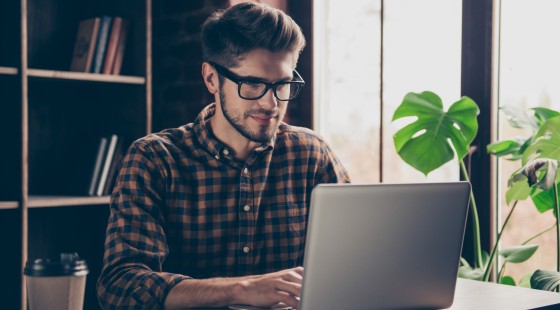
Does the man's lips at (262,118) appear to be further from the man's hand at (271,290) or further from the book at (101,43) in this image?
the book at (101,43)

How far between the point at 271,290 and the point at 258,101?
61 centimetres

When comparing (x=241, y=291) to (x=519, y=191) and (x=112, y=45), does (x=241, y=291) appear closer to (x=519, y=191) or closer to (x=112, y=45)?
(x=519, y=191)

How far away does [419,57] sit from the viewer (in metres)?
2.67

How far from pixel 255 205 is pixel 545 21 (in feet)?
3.91

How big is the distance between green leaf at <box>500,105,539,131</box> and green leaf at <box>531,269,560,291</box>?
0.45m

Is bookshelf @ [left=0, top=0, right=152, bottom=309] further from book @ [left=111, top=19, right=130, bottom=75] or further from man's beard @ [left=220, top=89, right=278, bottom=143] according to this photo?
man's beard @ [left=220, top=89, right=278, bottom=143]

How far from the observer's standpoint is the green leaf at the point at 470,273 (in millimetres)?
2277

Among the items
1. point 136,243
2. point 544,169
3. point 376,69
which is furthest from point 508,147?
point 136,243

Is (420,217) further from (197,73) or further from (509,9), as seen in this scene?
(197,73)

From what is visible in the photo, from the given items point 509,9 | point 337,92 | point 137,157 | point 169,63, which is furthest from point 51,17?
point 509,9

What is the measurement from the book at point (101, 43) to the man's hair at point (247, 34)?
94cm

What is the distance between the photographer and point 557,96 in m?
2.34

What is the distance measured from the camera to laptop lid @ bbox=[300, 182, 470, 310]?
1.24 meters
